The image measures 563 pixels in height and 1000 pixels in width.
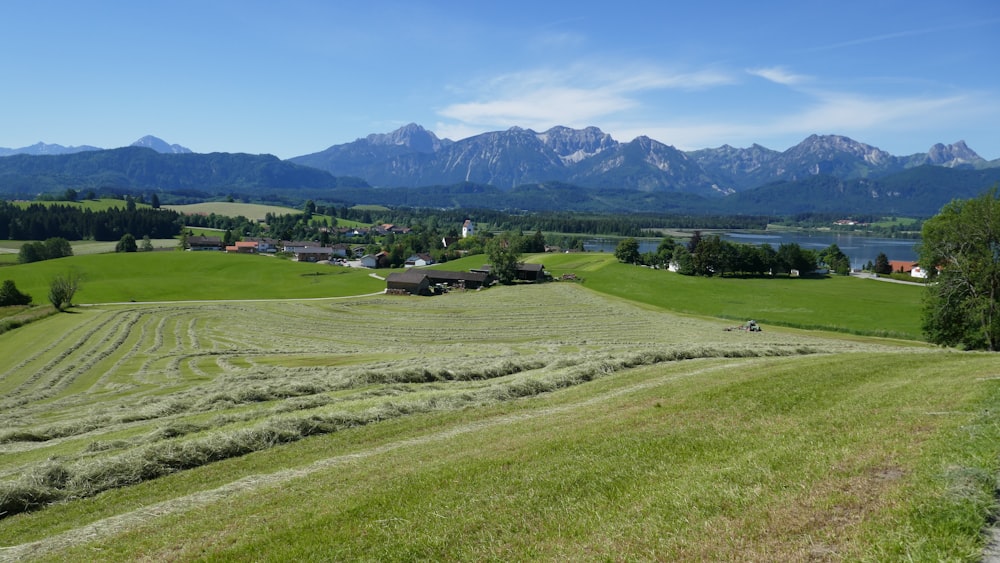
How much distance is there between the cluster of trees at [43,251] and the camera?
135 m

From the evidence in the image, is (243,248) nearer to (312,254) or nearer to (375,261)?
(312,254)

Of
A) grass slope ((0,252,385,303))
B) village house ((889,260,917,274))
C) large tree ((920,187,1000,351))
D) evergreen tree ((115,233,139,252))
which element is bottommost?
grass slope ((0,252,385,303))

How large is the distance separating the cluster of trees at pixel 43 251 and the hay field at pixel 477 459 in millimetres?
129279

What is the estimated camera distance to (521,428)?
1850cm

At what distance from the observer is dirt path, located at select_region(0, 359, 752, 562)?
1184 centimetres

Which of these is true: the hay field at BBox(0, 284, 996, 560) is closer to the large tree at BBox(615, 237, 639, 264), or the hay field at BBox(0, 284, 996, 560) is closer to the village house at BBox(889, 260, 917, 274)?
the large tree at BBox(615, 237, 639, 264)

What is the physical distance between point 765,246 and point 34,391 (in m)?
146

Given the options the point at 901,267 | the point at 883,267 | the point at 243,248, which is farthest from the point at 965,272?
the point at 243,248

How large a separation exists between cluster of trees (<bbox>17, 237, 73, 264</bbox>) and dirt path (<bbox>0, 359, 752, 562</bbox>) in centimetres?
15824

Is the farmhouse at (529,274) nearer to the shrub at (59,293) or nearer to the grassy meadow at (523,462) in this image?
the shrub at (59,293)

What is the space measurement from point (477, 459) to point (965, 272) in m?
46.4

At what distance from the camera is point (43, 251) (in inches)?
5448

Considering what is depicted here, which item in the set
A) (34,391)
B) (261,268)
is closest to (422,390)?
(34,391)

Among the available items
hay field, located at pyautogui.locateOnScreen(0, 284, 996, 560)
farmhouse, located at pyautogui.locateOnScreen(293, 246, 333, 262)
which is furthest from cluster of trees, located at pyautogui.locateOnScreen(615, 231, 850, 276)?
hay field, located at pyautogui.locateOnScreen(0, 284, 996, 560)
